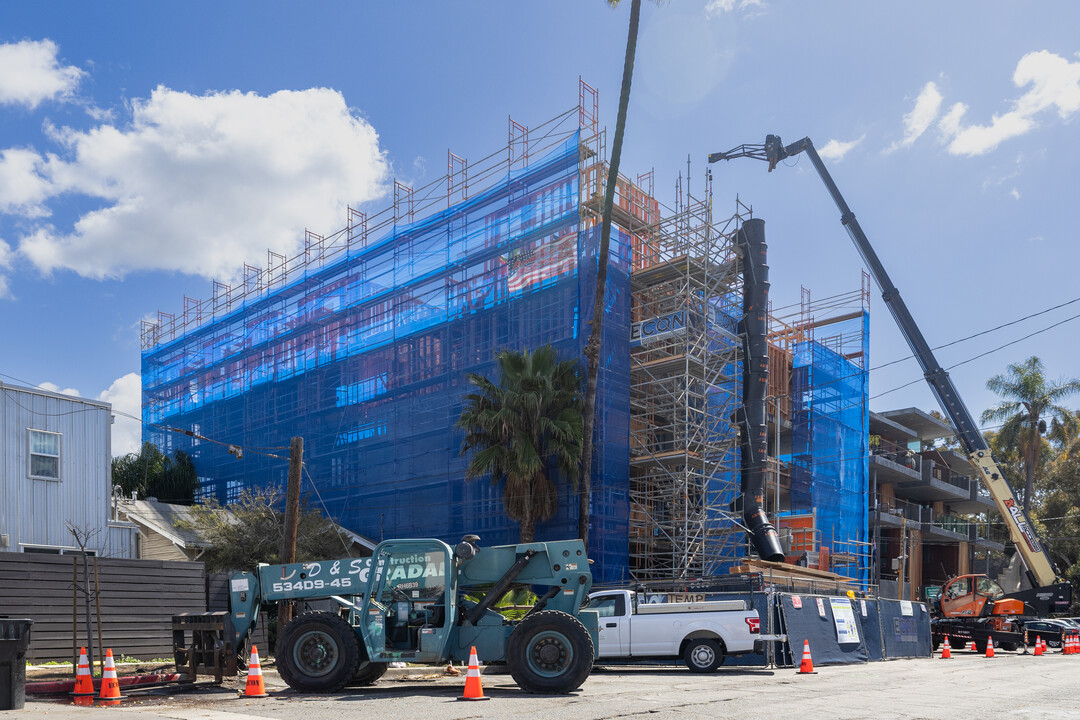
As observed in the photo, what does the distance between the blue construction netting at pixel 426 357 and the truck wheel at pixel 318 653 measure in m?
18.7

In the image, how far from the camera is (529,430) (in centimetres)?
3133

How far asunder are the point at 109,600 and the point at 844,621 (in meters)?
15.4

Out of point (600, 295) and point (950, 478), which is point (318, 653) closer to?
point (600, 295)

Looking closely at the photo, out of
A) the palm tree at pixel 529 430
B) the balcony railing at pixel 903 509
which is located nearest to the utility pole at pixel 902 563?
the balcony railing at pixel 903 509

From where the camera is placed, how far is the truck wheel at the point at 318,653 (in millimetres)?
13711

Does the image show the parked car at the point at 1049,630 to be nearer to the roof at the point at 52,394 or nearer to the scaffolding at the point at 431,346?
the scaffolding at the point at 431,346

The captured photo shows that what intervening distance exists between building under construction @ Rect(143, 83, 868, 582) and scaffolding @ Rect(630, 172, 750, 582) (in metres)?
0.11

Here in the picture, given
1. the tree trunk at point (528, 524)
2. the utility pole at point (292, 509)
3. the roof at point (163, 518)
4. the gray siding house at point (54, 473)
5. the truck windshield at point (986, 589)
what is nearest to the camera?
the utility pole at point (292, 509)

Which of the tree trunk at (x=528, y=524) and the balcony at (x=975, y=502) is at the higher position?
the tree trunk at (x=528, y=524)

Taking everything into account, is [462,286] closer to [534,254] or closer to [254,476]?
[534,254]

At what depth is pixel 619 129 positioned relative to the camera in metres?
28.2

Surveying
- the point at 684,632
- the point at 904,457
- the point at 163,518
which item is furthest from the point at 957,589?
the point at 163,518

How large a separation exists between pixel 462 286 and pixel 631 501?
10433 mm

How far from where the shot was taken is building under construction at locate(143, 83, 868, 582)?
33.9m
